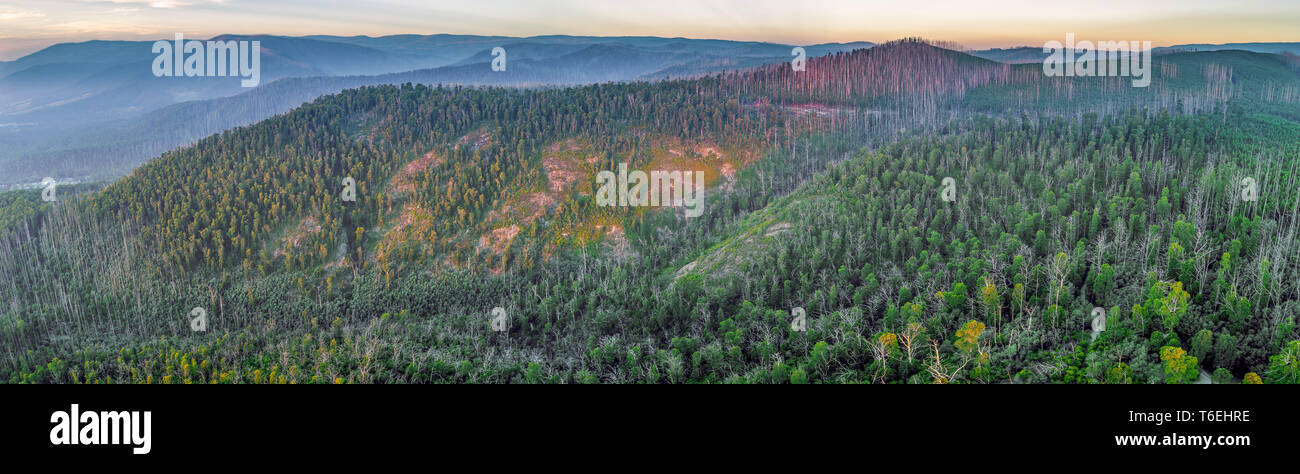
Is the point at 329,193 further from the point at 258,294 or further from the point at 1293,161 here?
the point at 1293,161

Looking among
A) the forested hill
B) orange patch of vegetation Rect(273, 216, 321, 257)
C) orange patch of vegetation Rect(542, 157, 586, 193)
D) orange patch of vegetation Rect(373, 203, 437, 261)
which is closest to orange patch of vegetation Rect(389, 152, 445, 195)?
the forested hill

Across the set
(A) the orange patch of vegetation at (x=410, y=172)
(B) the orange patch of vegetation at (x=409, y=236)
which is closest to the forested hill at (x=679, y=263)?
(B) the orange patch of vegetation at (x=409, y=236)

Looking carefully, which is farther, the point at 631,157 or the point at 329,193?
the point at 631,157

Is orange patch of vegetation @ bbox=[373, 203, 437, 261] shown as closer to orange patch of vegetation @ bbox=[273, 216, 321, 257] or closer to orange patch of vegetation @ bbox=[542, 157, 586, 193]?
orange patch of vegetation @ bbox=[273, 216, 321, 257]

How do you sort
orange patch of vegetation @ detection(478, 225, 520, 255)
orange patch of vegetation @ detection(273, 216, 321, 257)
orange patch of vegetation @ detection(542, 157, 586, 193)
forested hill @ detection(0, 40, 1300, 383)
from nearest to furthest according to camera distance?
forested hill @ detection(0, 40, 1300, 383) → orange patch of vegetation @ detection(273, 216, 321, 257) → orange patch of vegetation @ detection(478, 225, 520, 255) → orange patch of vegetation @ detection(542, 157, 586, 193)

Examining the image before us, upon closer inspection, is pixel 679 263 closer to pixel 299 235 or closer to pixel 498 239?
pixel 498 239

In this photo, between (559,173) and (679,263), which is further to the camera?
(559,173)

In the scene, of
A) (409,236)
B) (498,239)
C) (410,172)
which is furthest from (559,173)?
(409,236)
